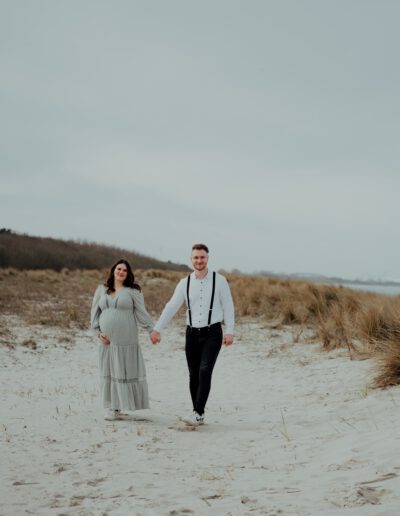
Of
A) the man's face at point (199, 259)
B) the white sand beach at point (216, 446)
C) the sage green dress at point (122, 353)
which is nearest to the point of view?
the white sand beach at point (216, 446)

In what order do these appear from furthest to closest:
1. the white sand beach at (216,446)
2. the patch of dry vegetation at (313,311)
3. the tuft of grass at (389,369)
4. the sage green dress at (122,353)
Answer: the patch of dry vegetation at (313,311) < the tuft of grass at (389,369) < the sage green dress at (122,353) < the white sand beach at (216,446)

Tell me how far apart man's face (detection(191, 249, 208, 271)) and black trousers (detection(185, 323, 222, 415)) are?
64cm

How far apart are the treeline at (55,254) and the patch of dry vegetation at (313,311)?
22.6 metres

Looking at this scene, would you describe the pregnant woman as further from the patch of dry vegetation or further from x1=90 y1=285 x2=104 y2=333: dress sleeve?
the patch of dry vegetation

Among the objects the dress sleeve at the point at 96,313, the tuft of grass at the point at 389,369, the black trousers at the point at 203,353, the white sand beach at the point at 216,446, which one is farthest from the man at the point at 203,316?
the tuft of grass at the point at 389,369

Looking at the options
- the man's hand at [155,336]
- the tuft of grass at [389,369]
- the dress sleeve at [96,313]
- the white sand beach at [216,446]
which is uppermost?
the dress sleeve at [96,313]

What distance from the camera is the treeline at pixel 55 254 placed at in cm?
4872

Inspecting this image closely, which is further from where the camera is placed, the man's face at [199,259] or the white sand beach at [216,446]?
the man's face at [199,259]

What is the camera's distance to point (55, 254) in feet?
175

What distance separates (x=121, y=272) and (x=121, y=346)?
0.84 metres

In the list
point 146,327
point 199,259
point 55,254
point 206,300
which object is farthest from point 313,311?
point 55,254

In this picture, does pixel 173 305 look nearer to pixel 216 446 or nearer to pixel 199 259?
pixel 199 259

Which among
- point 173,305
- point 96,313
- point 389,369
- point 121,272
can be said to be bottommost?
point 389,369

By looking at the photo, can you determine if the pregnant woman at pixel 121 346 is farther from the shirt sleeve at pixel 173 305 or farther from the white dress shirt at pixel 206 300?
the white dress shirt at pixel 206 300
